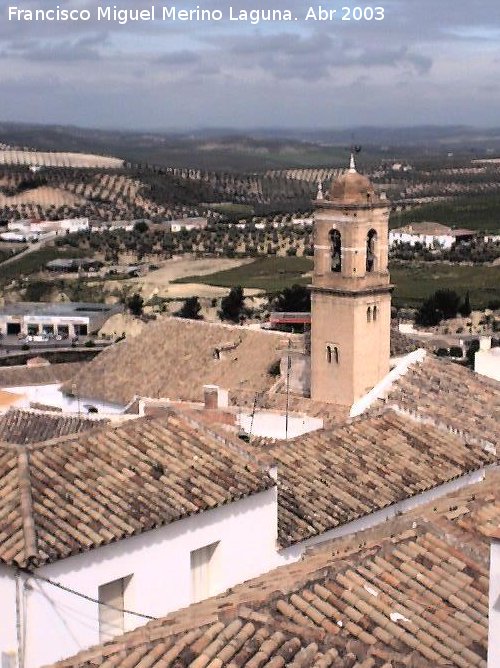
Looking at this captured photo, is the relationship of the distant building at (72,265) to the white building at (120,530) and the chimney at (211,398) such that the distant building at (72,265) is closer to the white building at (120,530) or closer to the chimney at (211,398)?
the chimney at (211,398)

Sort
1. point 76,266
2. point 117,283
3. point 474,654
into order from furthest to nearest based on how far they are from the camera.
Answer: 1. point 76,266
2. point 117,283
3. point 474,654

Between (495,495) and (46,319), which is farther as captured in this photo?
(46,319)

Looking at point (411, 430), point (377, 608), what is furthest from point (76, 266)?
point (377, 608)

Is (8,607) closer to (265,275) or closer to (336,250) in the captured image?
(336,250)

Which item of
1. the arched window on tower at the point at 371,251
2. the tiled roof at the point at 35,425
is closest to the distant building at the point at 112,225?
the arched window on tower at the point at 371,251

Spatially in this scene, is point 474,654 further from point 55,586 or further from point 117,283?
point 117,283

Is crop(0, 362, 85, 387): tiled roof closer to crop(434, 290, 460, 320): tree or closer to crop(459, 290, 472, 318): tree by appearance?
crop(434, 290, 460, 320): tree

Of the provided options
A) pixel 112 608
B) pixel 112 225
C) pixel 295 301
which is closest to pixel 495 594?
pixel 112 608
